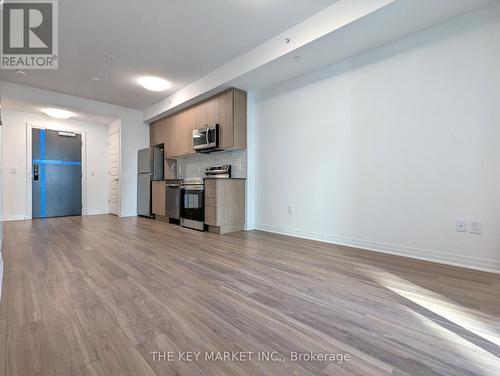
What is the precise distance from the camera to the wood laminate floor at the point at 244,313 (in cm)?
105

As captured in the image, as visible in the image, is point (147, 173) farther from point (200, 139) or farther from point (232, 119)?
point (232, 119)

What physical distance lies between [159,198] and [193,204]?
141 cm

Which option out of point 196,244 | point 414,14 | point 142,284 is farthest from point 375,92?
point 142,284

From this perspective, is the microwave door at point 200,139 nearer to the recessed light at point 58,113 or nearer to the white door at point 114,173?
the white door at point 114,173

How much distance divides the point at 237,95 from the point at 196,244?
2.45 meters

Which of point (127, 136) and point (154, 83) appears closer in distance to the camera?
point (154, 83)

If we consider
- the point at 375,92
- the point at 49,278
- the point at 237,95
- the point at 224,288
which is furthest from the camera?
the point at 237,95

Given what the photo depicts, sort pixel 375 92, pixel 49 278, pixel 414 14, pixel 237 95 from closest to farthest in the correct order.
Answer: pixel 49 278 → pixel 414 14 → pixel 375 92 → pixel 237 95

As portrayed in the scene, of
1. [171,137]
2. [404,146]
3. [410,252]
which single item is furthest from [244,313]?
[171,137]

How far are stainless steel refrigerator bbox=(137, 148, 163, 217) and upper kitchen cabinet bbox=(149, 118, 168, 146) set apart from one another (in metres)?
0.29

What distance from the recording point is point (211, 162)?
477 cm

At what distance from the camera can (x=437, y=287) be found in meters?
1.83

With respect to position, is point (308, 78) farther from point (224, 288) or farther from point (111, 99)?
point (111, 99)

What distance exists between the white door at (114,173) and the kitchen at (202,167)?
68 centimetres
